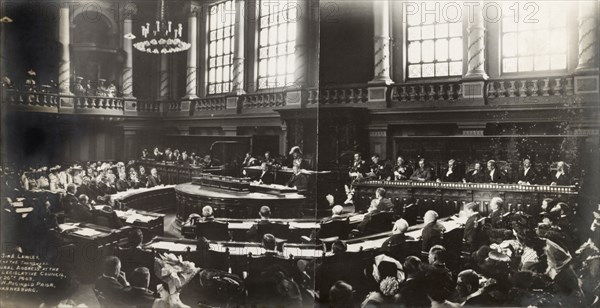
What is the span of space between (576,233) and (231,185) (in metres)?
3.82

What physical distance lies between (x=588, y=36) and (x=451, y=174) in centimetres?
199

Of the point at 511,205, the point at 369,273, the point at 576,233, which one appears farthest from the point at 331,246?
the point at 576,233

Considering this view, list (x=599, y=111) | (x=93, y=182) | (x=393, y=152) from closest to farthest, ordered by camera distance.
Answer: (x=599, y=111)
(x=393, y=152)
(x=93, y=182)

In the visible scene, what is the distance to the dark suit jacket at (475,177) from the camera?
5051mm

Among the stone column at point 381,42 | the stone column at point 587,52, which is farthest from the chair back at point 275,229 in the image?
the stone column at point 587,52

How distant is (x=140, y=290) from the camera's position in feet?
17.4

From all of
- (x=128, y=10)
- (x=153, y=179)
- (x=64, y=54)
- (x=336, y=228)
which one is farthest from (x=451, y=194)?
(x=64, y=54)

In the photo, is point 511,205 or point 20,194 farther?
point 20,194

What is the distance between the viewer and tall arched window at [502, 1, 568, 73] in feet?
16.0

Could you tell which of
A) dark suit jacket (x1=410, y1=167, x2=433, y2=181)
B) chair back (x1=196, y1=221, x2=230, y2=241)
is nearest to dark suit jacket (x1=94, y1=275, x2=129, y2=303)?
chair back (x1=196, y1=221, x2=230, y2=241)

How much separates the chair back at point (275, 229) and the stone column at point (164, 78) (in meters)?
1.98

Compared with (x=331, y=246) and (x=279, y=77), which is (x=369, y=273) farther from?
(x=279, y=77)

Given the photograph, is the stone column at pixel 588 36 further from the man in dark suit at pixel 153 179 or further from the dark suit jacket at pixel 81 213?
the dark suit jacket at pixel 81 213

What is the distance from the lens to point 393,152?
5.21 meters
